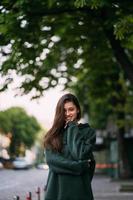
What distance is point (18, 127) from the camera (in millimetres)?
129125

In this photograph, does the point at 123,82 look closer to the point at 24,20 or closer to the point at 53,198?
the point at 24,20

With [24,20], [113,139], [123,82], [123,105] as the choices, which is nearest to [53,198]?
[24,20]

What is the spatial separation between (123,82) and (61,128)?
33419 mm

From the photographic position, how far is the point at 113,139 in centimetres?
4969

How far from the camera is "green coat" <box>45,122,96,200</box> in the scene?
512 cm

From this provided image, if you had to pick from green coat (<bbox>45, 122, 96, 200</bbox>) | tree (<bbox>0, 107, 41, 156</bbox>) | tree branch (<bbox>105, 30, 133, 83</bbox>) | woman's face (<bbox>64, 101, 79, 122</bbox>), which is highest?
woman's face (<bbox>64, 101, 79, 122</bbox>)

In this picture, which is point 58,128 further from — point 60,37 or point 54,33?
point 60,37

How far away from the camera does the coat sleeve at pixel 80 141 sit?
5117 mm

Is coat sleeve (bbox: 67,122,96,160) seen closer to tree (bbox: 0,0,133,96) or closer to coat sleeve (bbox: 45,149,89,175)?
coat sleeve (bbox: 45,149,89,175)

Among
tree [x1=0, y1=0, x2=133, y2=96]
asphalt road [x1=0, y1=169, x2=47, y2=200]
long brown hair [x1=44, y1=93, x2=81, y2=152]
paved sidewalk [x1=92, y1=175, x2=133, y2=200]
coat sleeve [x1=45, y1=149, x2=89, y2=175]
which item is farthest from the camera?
paved sidewalk [x1=92, y1=175, x2=133, y2=200]

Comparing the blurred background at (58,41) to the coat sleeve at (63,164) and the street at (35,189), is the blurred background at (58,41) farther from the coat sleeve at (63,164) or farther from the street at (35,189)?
the coat sleeve at (63,164)

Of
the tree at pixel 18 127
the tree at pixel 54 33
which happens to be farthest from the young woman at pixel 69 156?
the tree at pixel 18 127

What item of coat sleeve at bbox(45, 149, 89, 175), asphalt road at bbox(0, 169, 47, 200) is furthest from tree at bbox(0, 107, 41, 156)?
coat sleeve at bbox(45, 149, 89, 175)

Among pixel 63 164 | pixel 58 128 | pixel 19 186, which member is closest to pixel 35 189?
pixel 19 186
